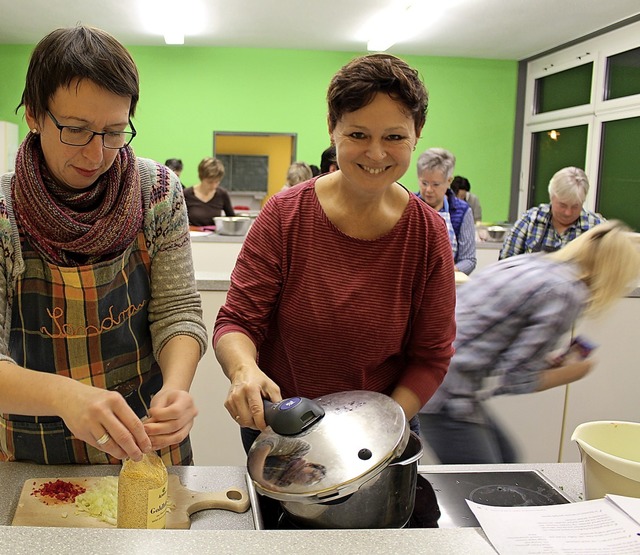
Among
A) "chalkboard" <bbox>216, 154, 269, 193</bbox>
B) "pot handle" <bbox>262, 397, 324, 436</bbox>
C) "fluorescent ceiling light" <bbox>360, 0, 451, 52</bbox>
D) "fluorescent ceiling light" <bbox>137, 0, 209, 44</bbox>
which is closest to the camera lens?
"pot handle" <bbox>262, 397, 324, 436</bbox>

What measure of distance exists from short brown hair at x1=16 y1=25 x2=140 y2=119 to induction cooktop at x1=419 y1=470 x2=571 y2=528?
33.6 inches

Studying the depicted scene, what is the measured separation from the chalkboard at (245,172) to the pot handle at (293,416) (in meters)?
8.04

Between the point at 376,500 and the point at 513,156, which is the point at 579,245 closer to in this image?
the point at 376,500

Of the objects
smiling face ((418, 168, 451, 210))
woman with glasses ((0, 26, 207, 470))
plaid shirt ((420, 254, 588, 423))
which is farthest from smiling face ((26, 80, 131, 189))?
smiling face ((418, 168, 451, 210))

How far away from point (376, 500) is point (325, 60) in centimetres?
817

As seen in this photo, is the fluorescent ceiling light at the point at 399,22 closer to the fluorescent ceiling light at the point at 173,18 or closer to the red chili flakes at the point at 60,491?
the fluorescent ceiling light at the point at 173,18

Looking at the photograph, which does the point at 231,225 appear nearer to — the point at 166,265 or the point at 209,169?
the point at 209,169

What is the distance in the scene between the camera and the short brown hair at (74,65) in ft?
3.34

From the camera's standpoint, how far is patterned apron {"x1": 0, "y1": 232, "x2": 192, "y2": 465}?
3.87 feet

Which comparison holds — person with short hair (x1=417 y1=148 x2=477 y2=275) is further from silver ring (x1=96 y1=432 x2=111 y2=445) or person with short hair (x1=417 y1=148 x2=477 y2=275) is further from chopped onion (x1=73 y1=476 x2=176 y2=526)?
silver ring (x1=96 y1=432 x2=111 y2=445)

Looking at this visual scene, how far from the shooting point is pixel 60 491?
1064 mm

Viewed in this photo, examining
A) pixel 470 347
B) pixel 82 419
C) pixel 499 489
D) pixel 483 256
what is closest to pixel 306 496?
pixel 82 419

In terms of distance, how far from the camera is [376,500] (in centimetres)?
87

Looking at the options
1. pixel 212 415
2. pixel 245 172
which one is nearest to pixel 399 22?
pixel 245 172
